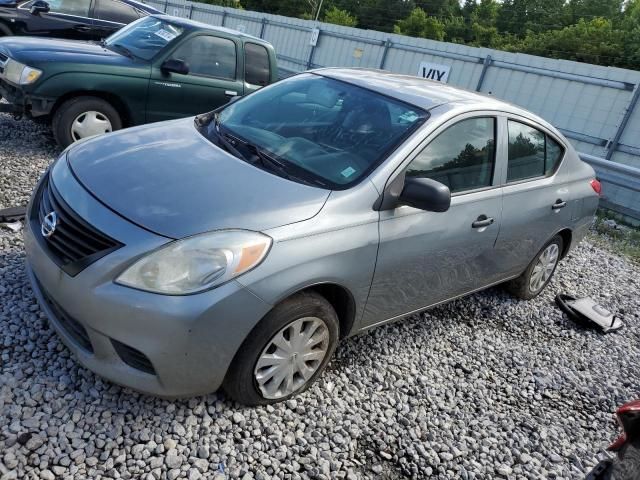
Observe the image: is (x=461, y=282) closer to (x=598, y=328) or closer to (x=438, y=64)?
(x=598, y=328)

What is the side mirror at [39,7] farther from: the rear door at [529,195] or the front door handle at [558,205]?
the front door handle at [558,205]

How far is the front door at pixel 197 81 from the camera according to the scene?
20.2ft

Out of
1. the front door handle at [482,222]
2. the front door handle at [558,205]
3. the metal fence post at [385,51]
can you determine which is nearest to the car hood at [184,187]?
the front door handle at [482,222]

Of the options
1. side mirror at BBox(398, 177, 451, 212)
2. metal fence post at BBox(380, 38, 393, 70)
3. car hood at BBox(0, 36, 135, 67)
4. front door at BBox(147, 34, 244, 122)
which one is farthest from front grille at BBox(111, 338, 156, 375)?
metal fence post at BBox(380, 38, 393, 70)

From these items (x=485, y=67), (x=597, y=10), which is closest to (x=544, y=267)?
(x=485, y=67)

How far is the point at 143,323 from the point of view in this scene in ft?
7.54

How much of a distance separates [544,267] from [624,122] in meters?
6.83

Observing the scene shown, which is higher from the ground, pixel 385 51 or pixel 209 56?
pixel 385 51

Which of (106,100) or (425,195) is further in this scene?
(106,100)

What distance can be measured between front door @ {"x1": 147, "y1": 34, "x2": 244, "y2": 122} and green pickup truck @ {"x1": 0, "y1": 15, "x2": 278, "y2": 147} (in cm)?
1

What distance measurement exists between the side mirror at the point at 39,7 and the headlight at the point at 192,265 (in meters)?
8.10

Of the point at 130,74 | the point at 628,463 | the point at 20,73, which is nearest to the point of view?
the point at 628,463

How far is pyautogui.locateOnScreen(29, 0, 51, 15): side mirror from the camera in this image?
27.7 feet

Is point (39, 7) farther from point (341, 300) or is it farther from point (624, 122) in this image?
point (624, 122)
